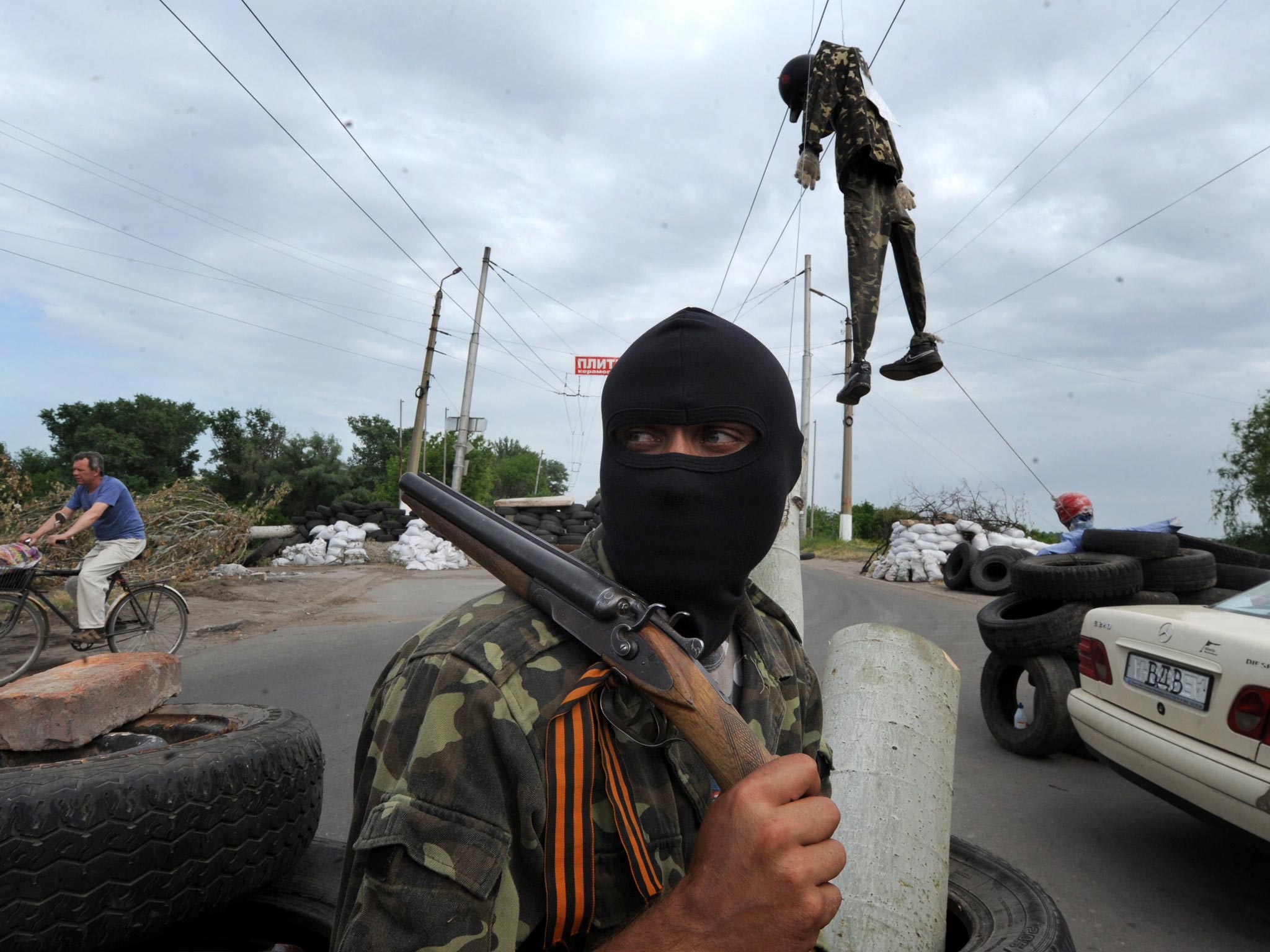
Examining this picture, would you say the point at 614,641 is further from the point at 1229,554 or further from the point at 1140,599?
the point at 1229,554

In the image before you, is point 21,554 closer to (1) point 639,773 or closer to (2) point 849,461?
(1) point 639,773

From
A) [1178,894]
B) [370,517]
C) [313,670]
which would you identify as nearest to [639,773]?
[1178,894]

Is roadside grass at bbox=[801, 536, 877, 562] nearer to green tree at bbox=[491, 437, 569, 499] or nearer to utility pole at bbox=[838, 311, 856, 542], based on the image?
utility pole at bbox=[838, 311, 856, 542]

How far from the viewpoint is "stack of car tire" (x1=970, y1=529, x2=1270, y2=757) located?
5.04m

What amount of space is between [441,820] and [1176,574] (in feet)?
20.8

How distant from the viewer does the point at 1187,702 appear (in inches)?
132

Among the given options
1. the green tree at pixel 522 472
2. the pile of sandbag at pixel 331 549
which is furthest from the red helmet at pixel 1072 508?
the green tree at pixel 522 472

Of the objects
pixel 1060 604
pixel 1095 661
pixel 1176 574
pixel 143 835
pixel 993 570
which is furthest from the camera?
pixel 993 570

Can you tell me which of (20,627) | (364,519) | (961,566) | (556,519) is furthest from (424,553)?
(20,627)

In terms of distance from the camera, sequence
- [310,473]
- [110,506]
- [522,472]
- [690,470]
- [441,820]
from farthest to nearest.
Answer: [522,472]
[310,473]
[110,506]
[690,470]
[441,820]

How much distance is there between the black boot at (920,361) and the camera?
346cm

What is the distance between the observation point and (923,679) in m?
2.50

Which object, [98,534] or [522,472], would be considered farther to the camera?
[522,472]

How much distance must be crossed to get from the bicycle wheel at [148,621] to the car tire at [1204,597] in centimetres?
847
